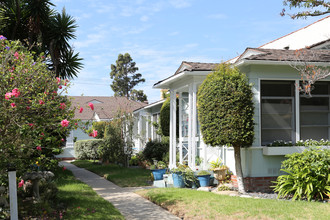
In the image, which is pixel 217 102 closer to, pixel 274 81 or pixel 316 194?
pixel 274 81

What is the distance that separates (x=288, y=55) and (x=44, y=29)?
386 inches

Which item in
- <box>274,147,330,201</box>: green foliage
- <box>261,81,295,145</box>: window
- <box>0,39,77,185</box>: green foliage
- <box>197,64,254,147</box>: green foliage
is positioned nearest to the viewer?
<box>0,39,77,185</box>: green foliage

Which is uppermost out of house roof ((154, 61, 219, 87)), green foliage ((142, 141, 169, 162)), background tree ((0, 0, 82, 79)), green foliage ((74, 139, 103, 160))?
background tree ((0, 0, 82, 79))

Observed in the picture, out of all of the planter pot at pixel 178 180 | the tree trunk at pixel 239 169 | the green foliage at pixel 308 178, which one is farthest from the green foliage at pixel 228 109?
the planter pot at pixel 178 180

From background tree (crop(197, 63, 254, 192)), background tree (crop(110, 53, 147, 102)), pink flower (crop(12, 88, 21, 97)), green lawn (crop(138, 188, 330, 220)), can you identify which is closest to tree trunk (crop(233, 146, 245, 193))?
background tree (crop(197, 63, 254, 192))

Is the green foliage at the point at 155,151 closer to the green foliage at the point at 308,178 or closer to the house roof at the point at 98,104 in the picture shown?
the green foliage at the point at 308,178

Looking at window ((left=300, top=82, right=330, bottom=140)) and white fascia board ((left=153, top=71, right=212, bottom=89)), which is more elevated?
white fascia board ((left=153, top=71, right=212, bottom=89))

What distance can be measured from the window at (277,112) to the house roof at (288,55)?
0.72 meters

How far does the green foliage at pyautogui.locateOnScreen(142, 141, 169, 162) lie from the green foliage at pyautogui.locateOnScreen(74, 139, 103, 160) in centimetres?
716

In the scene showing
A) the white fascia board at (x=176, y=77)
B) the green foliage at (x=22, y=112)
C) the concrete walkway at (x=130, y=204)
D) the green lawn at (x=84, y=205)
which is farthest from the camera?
the white fascia board at (x=176, y=77)

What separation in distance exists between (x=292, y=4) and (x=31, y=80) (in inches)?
320

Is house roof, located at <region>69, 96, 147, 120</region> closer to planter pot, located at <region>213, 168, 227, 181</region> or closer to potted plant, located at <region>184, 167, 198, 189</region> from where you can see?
potted plant, located at <region>184, 167, 198, 189</region>

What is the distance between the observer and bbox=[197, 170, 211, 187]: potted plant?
10.5 meters

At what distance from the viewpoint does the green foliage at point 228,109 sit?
→ 909 centimetres
